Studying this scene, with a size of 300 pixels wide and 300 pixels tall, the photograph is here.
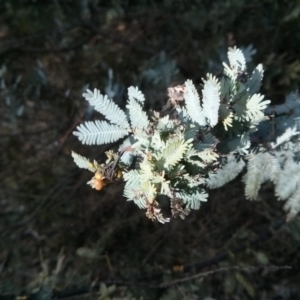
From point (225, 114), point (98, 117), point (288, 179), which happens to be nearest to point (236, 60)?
point (225, 114)

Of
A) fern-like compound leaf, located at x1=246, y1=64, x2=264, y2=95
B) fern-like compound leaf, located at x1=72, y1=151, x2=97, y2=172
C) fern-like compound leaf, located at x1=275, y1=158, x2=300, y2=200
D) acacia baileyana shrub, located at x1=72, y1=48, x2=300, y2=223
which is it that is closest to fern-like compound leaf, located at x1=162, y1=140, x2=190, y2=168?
acacia baileyana shrub, located at x1=72, y1=48, x2=300, y2=223

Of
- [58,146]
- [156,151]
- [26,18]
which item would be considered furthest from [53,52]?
[156,151]

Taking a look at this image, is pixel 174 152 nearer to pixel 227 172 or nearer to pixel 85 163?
pixel 85 163

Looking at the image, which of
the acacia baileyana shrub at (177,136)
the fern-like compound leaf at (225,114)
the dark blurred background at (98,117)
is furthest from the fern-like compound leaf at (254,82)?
the dark blurred background at (98,117)

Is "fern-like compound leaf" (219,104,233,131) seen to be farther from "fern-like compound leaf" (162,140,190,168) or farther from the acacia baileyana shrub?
"fern-like compound leaf" (162,140,190,168)

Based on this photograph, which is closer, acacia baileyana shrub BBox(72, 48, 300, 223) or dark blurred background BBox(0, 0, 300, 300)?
acacia baileyana shrub BBox(72, 48, 300, 223)

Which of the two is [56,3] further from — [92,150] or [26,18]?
[92,150]
